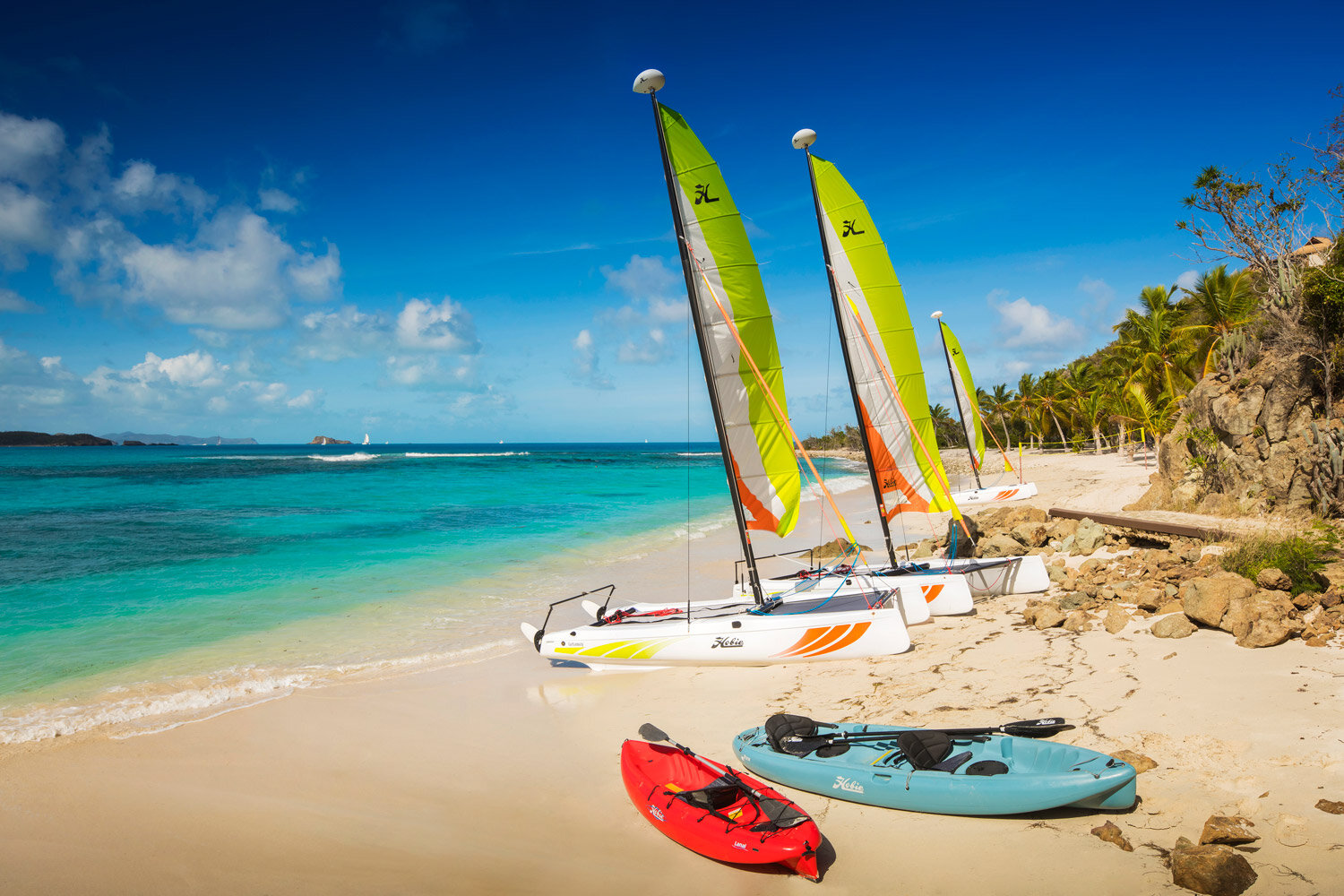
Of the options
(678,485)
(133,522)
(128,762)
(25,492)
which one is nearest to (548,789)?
(128,762)

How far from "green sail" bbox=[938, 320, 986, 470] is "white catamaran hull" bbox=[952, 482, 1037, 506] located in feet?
3.93

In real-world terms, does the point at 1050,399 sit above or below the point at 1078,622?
above

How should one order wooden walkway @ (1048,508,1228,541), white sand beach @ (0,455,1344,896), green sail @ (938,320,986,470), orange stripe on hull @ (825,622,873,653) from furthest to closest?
green sail @ (938,320,986,470), wooden walkway @ (1048,508,1228,541), orange stripe on hull @ (825,622,873,653), white sand beach @ (0,455,1344,896)

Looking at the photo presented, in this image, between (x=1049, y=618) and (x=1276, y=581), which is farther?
(x=1049, y=618)

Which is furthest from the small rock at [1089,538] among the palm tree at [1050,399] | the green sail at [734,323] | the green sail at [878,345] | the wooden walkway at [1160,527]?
the palm tree at [1050,399]

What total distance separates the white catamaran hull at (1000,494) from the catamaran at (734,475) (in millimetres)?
13667

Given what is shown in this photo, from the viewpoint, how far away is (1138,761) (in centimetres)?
533

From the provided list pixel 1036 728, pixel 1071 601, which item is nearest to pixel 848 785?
pixel 1036 728

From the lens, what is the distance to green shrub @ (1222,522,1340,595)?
8.11 meters

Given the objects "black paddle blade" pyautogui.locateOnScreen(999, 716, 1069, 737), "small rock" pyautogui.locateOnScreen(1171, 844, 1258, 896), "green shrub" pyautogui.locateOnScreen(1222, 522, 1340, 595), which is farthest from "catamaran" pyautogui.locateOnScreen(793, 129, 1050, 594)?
"small rock" pyautogui.locateOnScreen(1171, 844, 1258, 896)

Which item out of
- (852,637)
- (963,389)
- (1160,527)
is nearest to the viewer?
(852,637)

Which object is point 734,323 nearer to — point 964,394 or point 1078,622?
point 1078,622

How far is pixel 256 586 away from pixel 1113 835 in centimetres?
1721

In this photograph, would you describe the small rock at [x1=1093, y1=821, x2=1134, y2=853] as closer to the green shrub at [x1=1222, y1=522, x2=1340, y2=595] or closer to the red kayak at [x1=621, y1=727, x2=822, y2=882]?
the red kayak at [x1=621, y1=727, x2=822, y2=882]
